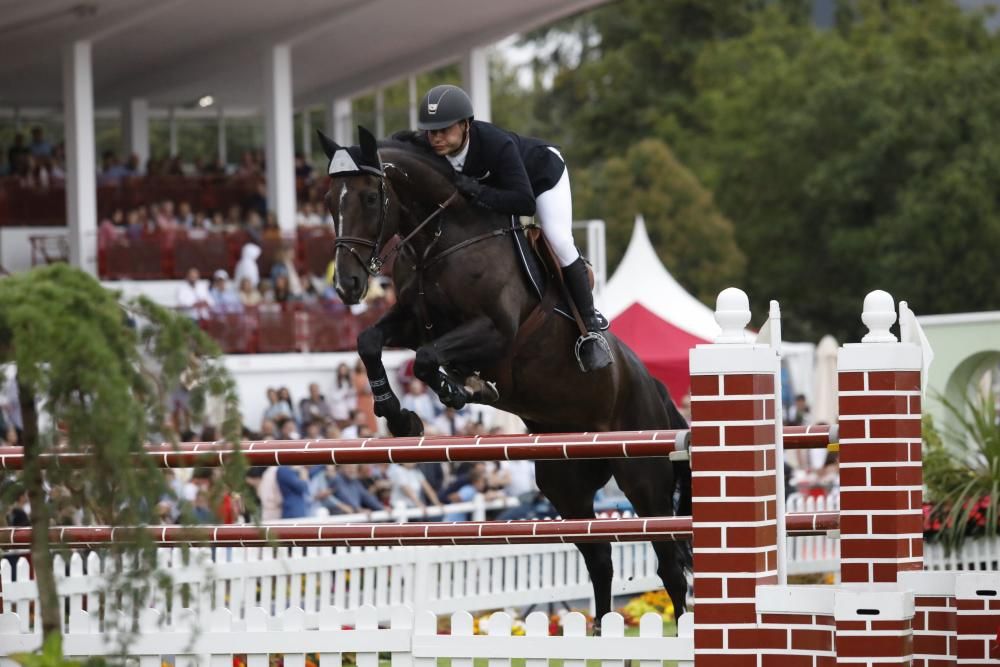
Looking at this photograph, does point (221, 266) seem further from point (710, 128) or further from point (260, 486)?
point (710, 128)

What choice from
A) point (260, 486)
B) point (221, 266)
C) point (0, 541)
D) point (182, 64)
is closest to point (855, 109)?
point (182, 64)

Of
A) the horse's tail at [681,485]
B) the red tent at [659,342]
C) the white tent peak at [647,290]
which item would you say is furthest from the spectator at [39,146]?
the horse's tail at [681,485]

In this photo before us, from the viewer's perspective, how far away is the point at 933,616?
520 centimetres

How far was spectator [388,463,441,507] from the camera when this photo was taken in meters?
14.5

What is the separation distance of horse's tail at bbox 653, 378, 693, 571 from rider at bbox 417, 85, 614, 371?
76 centimetres

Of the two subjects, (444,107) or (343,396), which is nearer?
(444,107)

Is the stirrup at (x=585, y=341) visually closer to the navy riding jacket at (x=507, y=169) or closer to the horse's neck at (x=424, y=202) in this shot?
the navy riding jacket at (x=507, y=169)

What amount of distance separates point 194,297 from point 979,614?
50.5 feet

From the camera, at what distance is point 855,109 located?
39875 millimetres

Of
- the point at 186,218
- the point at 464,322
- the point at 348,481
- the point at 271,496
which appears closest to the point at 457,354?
the point at 464,322

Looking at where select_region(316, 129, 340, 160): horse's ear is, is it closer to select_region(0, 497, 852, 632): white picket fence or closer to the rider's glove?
the rider's glove

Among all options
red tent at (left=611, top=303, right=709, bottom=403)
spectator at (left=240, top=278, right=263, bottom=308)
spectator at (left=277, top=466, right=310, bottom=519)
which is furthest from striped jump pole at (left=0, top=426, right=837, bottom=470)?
spectator at (left=240, top=278, right=263, bottom=308)

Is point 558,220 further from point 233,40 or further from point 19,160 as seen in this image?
point 233,40

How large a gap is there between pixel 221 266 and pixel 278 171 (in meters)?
2.65
